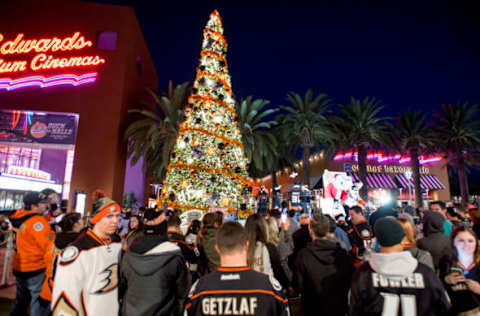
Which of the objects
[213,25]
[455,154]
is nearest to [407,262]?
[213,25]

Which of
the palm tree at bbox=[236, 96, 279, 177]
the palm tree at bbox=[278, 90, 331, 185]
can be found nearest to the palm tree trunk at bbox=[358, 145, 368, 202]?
the palm tree at bbox=[278, 90, 331, 185]

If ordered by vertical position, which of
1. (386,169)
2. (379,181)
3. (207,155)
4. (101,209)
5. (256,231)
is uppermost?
(386,169)

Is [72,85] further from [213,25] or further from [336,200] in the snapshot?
[336,200]

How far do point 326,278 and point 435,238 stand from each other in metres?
2.08

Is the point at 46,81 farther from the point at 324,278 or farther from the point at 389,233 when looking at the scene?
the point at 389,233

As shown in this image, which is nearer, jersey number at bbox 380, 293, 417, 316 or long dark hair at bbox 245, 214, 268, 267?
jersey number at bbox 380, 293, 417, 316

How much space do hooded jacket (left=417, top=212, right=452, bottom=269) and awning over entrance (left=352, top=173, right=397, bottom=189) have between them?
84.6 feet

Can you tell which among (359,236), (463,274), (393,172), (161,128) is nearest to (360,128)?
(393,172)

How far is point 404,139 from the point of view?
77.2ft

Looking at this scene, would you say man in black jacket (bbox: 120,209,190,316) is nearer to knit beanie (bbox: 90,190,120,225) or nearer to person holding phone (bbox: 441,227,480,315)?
knit beanie (bbox: 90,190,120,225)

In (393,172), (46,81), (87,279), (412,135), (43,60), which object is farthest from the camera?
(393,172)

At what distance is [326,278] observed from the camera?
3.21 meters

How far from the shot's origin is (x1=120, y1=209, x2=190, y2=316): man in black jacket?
9.47 feet

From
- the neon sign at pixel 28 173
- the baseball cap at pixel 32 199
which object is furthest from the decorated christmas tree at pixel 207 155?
the neon sign at pixel 28 173
